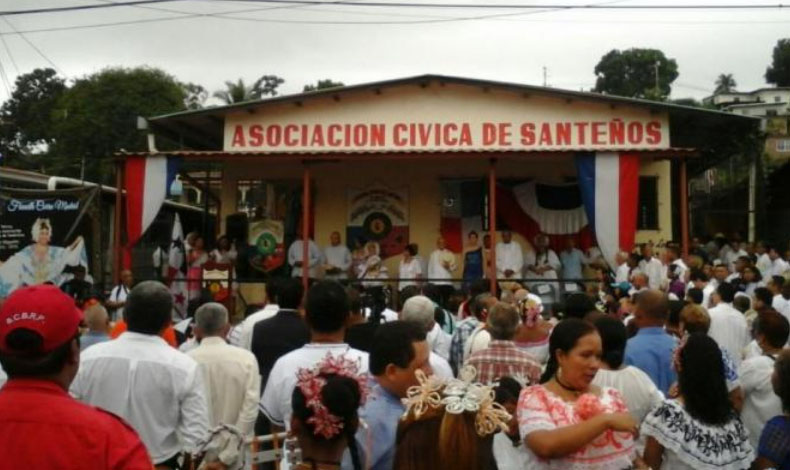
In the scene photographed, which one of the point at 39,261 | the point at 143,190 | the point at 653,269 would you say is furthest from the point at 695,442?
the point at 39,261

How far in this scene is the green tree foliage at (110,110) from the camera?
47.4 meters

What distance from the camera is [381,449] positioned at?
3.98m

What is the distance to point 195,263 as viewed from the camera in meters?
17.6

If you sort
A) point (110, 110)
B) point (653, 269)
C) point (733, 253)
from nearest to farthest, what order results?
point (653, 269), point (733, 253), point (110, 110)

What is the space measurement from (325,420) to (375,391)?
0.53m

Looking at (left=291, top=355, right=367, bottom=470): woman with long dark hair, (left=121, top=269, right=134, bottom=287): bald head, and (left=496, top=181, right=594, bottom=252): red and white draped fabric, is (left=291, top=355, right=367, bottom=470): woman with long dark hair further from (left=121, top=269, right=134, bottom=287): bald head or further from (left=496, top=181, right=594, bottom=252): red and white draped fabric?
(left=496, top=181, right=594, bottom=252): red and white draped fabric

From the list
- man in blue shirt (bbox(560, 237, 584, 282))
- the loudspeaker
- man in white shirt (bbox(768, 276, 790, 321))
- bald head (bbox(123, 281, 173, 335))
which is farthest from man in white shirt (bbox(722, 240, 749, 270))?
bald head (bbox(123, 281, 173, 335))

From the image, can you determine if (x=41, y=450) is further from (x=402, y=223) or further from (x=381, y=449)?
(x=402, y=223)

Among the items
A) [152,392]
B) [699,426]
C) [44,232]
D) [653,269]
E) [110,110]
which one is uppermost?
[110,110]

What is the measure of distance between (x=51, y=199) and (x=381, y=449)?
1376 cm

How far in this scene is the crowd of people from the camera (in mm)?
2703

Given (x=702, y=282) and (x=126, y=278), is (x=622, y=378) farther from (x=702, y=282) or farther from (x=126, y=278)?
(x=126, y=278)

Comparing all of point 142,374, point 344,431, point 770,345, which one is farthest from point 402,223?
point 344,431

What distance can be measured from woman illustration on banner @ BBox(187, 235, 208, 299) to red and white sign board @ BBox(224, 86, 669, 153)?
7.31ft
